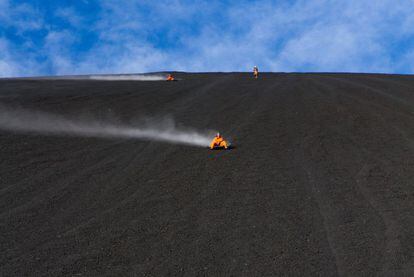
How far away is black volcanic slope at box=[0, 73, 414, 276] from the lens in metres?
9.88

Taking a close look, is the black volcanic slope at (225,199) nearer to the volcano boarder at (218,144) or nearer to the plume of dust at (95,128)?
the volcano boarder at (218,144)

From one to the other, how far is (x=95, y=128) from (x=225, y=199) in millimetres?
10570

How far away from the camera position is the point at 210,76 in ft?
138

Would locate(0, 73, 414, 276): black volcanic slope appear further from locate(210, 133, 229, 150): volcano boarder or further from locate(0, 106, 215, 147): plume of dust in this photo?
locate(0, 106, 215, 147): plume of dust

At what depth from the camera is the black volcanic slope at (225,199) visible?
32.4 ft

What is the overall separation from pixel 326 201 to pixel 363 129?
29.3ft

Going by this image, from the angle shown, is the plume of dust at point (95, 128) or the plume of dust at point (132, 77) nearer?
the plume of dust at point (95, 128)

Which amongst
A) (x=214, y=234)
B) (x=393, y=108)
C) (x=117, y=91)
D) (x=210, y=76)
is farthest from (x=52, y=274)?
(x=210, y=76)

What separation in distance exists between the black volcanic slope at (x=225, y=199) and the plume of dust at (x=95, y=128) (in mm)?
985

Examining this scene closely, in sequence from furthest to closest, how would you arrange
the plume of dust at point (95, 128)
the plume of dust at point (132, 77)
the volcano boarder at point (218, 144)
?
the plume of dust at point (132, 77), the plume of dust at point (95, 128), the volcano boarder at point (218, 144)

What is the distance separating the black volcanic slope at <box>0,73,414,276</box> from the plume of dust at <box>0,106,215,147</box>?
0.99 m

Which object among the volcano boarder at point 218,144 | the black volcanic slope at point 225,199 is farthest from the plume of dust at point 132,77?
the volcano boarder at point 218,144

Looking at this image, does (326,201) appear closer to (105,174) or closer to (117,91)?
(105,174)

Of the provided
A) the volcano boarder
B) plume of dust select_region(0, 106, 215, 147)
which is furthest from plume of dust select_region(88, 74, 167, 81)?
the volcano boarder
